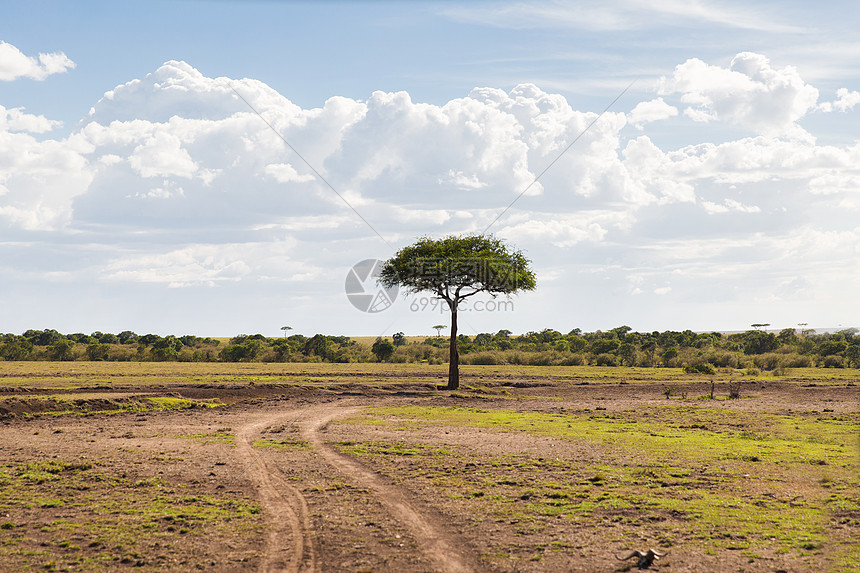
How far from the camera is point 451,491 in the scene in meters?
15.1

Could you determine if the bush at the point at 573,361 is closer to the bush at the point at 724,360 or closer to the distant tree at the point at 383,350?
the bush at the point at 724,360

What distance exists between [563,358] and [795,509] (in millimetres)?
73913

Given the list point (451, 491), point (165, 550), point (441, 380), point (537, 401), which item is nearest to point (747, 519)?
point (451, 491)

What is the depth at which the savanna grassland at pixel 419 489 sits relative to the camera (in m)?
10.9

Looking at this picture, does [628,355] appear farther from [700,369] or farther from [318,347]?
[318,347]

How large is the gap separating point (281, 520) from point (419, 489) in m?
3.49

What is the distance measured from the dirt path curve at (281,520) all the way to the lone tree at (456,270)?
27026 millimetres

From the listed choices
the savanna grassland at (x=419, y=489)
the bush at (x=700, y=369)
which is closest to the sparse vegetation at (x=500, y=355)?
the bush at (x=700, y=369)

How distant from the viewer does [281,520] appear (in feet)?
41.8

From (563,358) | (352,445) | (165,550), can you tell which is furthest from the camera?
(563,358)

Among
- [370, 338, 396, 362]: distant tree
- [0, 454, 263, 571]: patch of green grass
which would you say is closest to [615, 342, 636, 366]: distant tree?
[370, 338, 396, 362]: distant tree

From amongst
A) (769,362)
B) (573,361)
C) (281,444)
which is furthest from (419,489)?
(769,362)

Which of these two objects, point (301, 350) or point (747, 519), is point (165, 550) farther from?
point (301, 350)

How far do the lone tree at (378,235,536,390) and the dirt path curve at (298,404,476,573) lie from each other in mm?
24840
